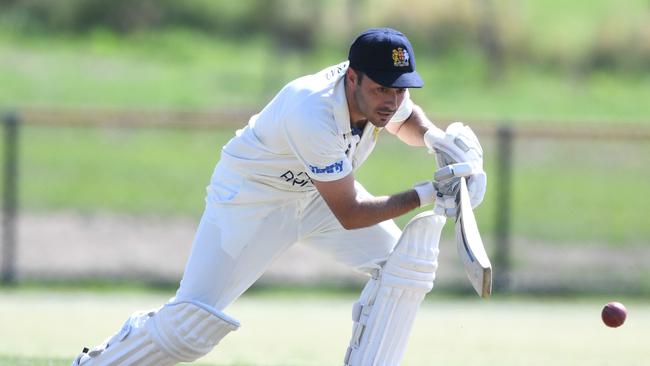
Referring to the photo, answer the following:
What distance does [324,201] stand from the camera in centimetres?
623

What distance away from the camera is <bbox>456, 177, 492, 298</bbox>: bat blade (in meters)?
5.42

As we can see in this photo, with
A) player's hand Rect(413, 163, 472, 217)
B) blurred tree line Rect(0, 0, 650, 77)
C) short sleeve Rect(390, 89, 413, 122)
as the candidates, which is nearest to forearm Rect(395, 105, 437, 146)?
short sleeve Rect(390, 89, 413, 122)

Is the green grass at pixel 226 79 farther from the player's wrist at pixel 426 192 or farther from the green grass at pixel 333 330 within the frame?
the player's wrist at pixel 426 192

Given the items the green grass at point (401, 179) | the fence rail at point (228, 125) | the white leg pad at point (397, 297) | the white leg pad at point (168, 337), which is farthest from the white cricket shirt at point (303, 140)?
the green grass at point (401, 179)

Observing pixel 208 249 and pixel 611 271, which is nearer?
pixel 208 249

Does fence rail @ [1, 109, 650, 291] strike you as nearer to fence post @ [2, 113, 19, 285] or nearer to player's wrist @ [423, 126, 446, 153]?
fence post @ [2, 113, 19, 285]

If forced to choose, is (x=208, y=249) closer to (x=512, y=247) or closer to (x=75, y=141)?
(x=512, y=247)

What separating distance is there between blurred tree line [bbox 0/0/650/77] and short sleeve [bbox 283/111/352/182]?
1509 cm

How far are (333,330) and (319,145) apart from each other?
12.9 feet

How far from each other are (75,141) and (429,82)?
244 inches

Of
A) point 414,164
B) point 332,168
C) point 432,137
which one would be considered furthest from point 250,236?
point 414,164

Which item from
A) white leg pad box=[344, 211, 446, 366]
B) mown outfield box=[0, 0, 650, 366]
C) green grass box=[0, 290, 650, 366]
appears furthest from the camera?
mown outfield box=[0, 0, 650, 366]

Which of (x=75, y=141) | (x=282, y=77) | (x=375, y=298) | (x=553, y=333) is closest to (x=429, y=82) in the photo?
(x=282, y=77)

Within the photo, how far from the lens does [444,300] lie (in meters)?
11.9
